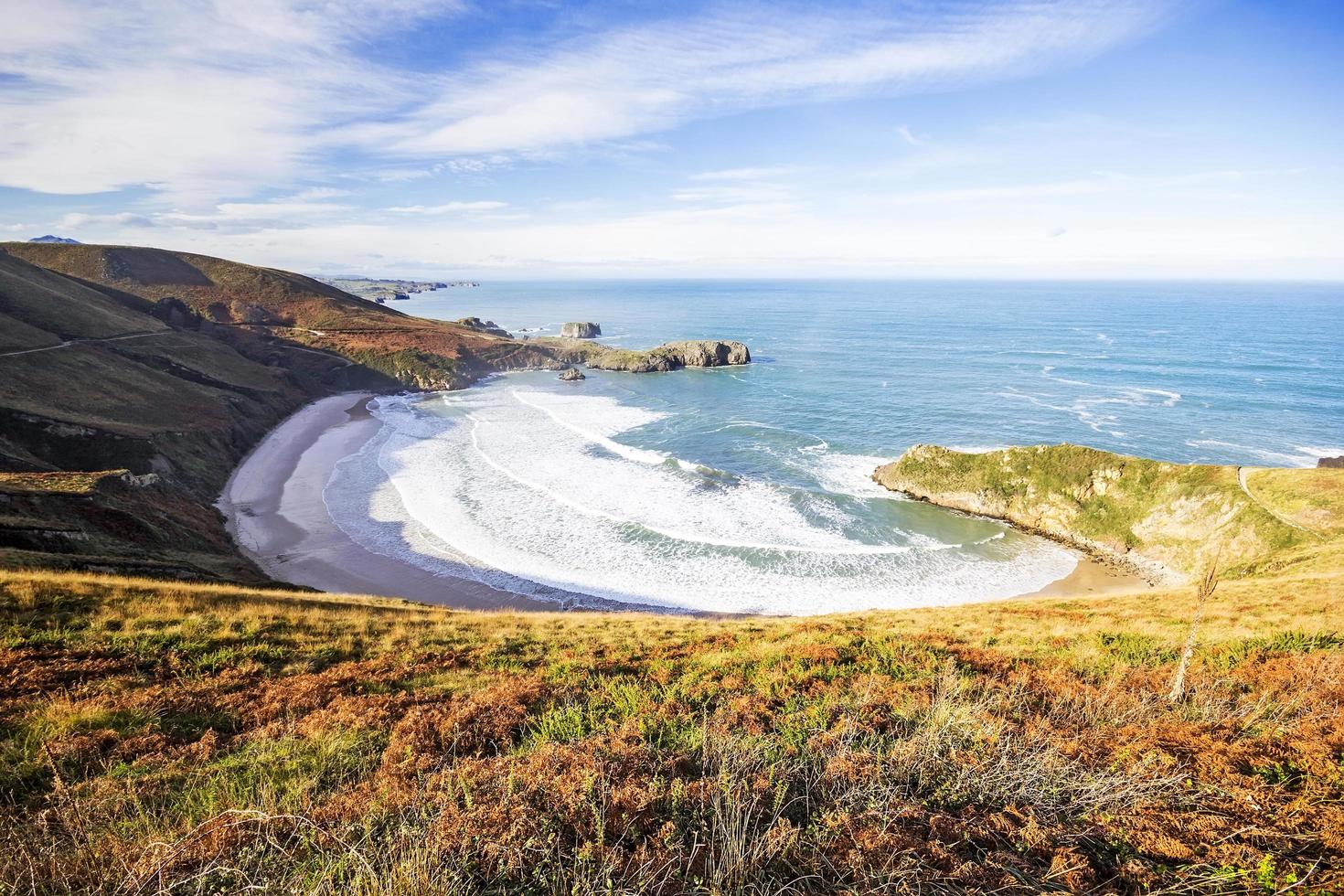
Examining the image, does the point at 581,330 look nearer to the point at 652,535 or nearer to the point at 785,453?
the point at 785,453

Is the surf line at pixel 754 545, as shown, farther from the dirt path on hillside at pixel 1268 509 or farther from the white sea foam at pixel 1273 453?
the white sea foam at pixel 1273 453

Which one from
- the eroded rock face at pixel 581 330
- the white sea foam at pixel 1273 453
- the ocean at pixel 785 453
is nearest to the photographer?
the ocean at pixel 785 453

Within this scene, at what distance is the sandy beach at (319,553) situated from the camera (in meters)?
28.4

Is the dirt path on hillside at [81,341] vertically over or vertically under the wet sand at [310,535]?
over

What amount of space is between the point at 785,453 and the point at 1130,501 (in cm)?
2551

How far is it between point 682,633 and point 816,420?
48547 mm

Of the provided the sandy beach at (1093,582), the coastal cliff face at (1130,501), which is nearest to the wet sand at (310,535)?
the sandy beach at (1093,582)

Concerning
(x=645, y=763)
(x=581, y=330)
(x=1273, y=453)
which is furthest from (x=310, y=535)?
(x=581, y=330)

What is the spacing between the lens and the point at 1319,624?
1386 centimetres

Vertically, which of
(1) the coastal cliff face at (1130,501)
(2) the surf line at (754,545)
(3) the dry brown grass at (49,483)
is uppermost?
(3) the dry brown grass at (49,483)

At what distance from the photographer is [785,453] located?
5131cm

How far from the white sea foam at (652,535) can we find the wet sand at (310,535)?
4.06ft

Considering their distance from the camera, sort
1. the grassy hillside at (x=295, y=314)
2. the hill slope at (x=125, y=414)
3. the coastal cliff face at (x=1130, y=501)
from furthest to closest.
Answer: the grassy hillside at (x=295, y=314)
the coastal cliff face at (x=1130, y=501)
the hill slope at (x=125, y=414)

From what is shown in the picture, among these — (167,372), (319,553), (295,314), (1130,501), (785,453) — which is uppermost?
(295,314)
